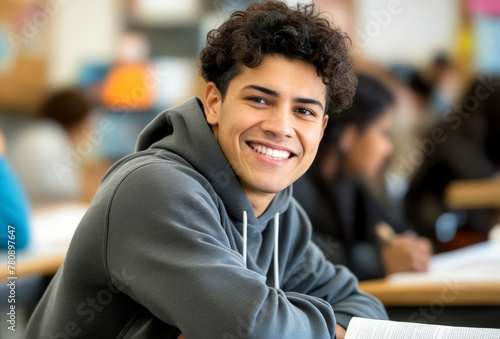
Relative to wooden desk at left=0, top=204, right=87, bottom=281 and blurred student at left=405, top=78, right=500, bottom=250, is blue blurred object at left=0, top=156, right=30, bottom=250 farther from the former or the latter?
blurred student at left=405, top=78, right=500, bottom=250

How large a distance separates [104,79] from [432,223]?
2.85 m

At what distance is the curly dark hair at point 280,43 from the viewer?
1.21 metres

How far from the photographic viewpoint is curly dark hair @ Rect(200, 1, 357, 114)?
1205 mm

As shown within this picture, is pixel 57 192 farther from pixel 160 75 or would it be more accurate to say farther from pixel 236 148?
pixel 160 75

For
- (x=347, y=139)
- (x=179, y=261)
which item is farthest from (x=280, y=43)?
(x=347, y=139)

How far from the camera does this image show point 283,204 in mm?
1365

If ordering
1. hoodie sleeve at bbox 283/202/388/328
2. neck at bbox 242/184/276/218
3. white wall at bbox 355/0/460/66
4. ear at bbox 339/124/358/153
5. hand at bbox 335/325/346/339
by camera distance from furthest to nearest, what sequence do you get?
white wall at bbox 355/0/460/66 → ear at bbox 339/124/358/153 → hoodie sleeve at bbox 283/202/388/328 → neck at bbox 242/184/276/218 → hand at bbox 335/325/346/339

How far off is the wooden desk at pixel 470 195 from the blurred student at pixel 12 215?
7.49 ft

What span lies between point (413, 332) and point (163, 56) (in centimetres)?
462

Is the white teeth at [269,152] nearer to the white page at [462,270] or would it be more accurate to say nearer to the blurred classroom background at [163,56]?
the white page at [462,270]

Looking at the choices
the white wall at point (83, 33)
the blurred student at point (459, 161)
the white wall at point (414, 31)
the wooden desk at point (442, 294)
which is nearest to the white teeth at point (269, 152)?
the wooden desk at point (442, 294)

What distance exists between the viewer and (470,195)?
363cm

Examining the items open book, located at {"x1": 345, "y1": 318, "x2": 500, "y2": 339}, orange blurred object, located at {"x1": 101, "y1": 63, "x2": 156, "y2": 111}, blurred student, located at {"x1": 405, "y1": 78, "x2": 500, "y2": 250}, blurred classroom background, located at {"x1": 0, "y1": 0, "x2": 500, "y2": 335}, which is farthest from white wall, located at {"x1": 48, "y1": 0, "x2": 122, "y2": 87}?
open book, located at {"x1": 345, "y1": 318, "x2": 500, "y2": 339}

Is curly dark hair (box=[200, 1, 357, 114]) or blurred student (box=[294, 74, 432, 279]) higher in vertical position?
curly dark hair (box=[200, 1, 357, 114])
